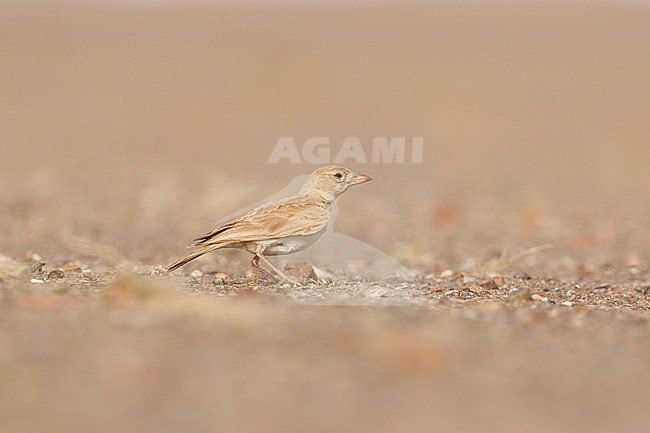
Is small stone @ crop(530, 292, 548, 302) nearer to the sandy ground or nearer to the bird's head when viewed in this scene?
the sandy ground

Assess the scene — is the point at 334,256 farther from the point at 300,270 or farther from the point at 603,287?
the point at 603,287

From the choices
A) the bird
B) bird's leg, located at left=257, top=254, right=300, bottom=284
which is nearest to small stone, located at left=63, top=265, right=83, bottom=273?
the bird

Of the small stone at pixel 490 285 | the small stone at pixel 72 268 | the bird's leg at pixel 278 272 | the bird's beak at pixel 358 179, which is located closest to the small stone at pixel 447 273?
the small stone at pixel 490 285

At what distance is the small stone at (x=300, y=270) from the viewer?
311 inches

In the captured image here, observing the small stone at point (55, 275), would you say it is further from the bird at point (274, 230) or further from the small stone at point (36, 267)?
the bird at point (274, 230)

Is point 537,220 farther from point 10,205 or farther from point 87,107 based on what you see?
point 87,107

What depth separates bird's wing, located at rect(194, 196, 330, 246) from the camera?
23.6 ft

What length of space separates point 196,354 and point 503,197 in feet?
31.2

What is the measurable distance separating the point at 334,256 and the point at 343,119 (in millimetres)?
13306

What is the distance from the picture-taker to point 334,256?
8.98 meters

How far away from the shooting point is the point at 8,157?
17.0 metres

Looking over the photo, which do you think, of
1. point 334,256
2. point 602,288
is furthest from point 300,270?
point 602,288

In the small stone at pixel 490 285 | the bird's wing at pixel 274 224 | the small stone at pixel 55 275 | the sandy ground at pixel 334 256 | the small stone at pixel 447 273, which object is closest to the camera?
the sandy ground at pixel 334 256

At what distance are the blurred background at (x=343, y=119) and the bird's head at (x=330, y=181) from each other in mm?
1208
